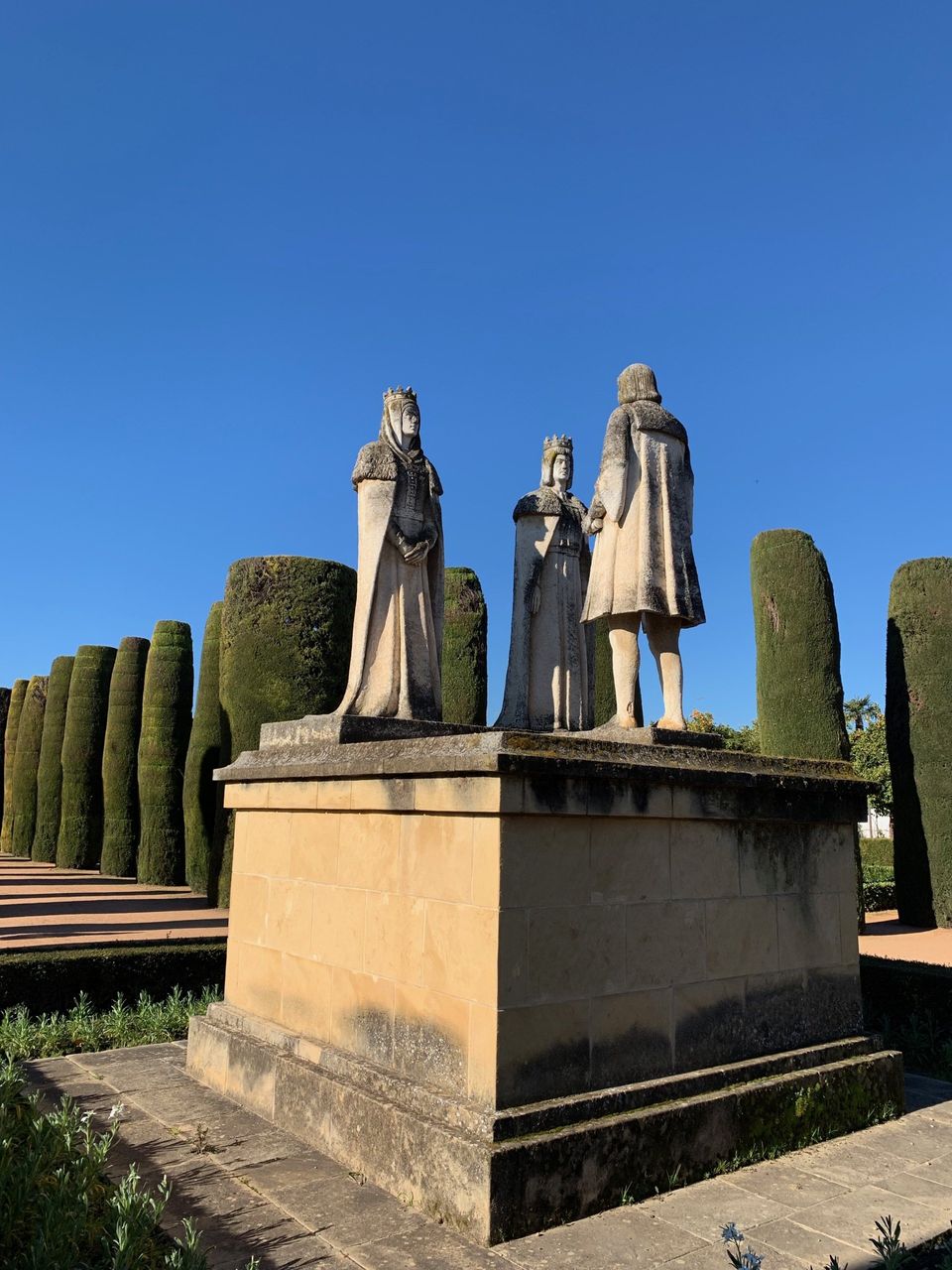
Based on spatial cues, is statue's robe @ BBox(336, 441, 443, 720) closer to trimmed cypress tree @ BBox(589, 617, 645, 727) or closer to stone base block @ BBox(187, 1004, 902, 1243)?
stone base block @ BBox(187, 1004, 902, 1243)

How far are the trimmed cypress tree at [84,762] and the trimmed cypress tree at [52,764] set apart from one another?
1966 millimetres

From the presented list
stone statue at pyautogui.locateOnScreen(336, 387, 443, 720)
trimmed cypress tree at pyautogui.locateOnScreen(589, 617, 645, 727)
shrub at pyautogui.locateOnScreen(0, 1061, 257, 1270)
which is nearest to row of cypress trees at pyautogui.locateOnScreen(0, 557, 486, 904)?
trimmed cypress tree at pyautogui.locateOnScreen(589, 617, 645, 727)

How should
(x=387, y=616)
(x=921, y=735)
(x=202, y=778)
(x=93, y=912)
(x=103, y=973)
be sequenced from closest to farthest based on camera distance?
1. (x=387, y=616)
2. (x=103, y=973)
3. (x=93, y=912)
4. (x=921, y=735)
5. (x=202, y=778)

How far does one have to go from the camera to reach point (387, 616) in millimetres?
6770

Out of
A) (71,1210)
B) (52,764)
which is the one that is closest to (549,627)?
(71,1210)

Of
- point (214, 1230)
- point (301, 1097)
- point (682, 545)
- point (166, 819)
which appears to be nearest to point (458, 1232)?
point (214, 1230)

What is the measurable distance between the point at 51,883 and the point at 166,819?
3.87 metres

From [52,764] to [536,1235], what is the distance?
27.7 metres

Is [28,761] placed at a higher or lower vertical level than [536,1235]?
higher

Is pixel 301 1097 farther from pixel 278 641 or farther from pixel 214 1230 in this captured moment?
pixel 278 641

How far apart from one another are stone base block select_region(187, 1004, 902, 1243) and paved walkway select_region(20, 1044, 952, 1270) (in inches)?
3.6

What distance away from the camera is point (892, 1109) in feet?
18.7

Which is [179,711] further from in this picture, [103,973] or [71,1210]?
[71,1210]

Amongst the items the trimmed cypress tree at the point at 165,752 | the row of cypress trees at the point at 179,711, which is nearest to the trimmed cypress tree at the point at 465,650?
the row of cypress trees at the point at 179,711
